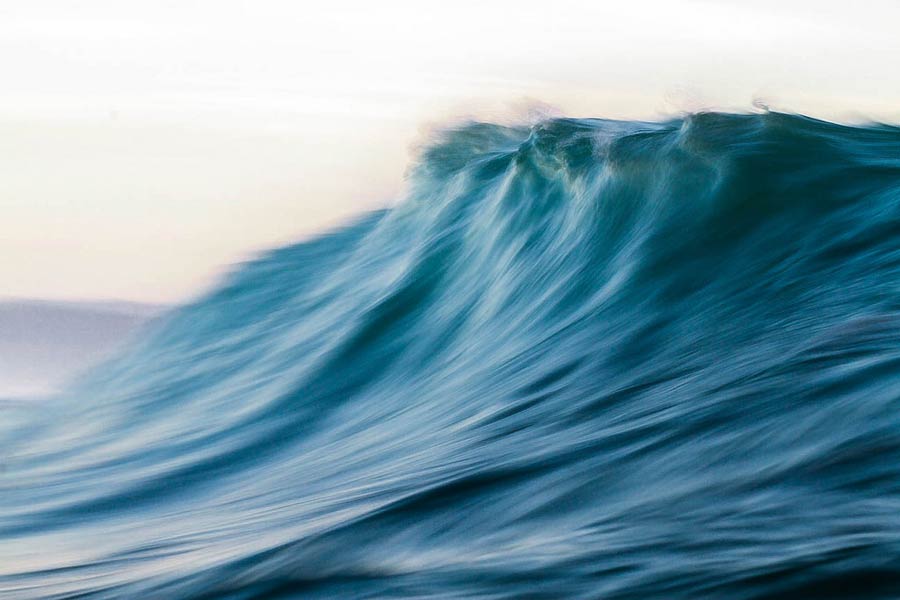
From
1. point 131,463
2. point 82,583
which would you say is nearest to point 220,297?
point 131,463

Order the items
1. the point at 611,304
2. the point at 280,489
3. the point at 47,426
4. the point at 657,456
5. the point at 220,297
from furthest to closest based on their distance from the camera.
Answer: the point at 220,297, the point at 47,426, the point at 611,304, the point at 280,489, the point at 657,456

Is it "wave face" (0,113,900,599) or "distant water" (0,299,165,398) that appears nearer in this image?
"wave face" (0,113,900,599)

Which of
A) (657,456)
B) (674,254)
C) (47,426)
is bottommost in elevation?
(47,426)

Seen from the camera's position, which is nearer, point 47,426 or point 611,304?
point 611,304

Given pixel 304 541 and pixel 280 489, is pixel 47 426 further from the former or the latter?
pixel 304 541

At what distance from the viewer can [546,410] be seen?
2977mm

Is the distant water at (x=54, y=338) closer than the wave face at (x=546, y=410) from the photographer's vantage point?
No

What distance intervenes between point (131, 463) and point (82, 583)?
156 cm

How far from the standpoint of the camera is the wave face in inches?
74.0

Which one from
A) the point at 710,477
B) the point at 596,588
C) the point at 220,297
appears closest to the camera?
→ the point at 596,588

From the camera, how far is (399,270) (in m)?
5.88

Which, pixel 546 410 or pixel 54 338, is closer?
pixel 546 410

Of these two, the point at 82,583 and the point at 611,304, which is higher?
the point at 611,304

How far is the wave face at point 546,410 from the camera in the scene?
188 cm
